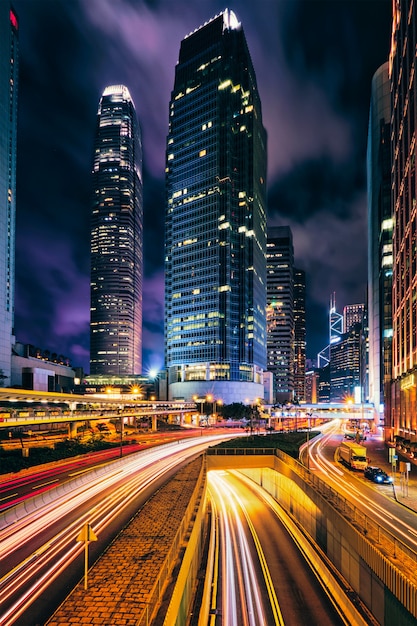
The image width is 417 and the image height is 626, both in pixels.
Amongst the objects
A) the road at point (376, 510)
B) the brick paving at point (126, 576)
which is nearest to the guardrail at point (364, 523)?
the road at point (376, 510)

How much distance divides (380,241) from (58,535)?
140 m

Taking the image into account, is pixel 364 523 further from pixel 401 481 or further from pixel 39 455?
pixel 39 455

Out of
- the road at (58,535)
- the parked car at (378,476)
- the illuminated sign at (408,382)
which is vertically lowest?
the parked car at (378,476)

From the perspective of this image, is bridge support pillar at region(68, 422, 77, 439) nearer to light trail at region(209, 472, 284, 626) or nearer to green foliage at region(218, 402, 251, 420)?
light trail at region(209, 472, 284, 626)

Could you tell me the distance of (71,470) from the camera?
4562cm

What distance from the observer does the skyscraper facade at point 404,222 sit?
6681cm

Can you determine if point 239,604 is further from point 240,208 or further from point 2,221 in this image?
point 240,208

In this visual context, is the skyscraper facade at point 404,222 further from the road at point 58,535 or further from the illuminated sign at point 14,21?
the illuminated sign at point 14,21

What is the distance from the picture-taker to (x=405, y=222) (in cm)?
7638

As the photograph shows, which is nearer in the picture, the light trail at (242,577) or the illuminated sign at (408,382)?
the light trail at (242,577)

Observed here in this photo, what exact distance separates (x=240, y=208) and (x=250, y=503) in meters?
156

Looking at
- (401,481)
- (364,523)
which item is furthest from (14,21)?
(364,523)

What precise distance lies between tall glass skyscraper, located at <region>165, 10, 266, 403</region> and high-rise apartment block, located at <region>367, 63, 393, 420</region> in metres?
50.9

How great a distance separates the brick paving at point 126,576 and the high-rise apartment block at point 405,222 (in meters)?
48.5
